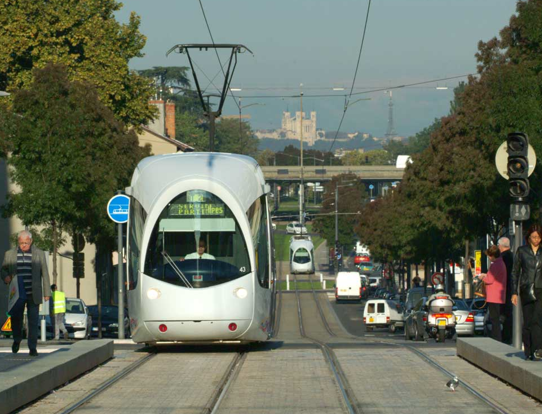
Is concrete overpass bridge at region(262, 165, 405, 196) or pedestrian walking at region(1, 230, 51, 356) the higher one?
concrete overpass bridge at region(262, 165, 405, 196)

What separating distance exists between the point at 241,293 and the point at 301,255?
81.8m

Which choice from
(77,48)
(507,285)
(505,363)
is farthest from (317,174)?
(505,363)

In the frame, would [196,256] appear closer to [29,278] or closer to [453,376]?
[29,278]

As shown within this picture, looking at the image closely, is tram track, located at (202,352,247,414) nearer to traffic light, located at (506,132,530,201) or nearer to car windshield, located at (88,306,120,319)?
traffic light, located at (506,132,530,201)

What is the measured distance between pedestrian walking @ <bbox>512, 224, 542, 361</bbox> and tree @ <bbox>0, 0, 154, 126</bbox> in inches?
1405

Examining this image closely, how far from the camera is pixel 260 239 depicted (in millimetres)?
16844

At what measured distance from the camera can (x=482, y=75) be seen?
38.1 meters

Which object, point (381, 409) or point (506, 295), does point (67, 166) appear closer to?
point (506, 295)

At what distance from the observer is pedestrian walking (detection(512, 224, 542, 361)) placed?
1196cm

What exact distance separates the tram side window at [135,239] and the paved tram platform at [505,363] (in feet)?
15.5

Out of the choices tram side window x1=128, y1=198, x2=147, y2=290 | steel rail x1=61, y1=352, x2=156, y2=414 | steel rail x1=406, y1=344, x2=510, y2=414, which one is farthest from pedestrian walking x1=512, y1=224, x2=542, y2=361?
tram side window x1=128, y1=198, x2=147, y2=290

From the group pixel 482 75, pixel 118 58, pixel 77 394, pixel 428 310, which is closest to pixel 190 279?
pixel 77 394

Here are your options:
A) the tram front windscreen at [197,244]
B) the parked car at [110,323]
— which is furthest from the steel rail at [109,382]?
the parked car at [110,323]

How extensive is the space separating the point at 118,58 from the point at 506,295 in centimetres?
3321
